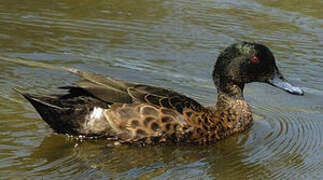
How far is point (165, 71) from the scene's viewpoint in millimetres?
8773

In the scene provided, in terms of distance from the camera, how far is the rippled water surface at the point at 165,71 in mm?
6184

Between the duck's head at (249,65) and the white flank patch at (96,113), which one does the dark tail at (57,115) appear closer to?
the white flank patch at (96,113)

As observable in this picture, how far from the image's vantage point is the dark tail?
6492mm

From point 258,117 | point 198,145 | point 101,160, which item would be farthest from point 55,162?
point 258,117

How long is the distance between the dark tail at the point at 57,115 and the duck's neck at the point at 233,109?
59.5 inches

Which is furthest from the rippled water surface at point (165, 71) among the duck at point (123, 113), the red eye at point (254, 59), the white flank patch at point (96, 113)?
the red eye at point (254, 59)

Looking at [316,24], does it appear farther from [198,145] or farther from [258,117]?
[198,145]

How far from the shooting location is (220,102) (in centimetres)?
732

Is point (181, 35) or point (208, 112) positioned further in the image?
→ point (181, 35)

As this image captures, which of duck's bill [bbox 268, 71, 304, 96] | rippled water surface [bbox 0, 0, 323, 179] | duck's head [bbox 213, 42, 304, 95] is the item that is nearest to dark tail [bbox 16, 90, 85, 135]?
rippled water surface [bbox 0, 0, 323, 179]

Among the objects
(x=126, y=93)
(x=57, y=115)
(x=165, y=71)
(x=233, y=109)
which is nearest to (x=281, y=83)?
(x=233, y=109)

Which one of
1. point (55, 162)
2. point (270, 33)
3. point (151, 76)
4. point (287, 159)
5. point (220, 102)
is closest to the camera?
Result: point (55, 162)

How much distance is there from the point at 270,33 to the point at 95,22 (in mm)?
2663

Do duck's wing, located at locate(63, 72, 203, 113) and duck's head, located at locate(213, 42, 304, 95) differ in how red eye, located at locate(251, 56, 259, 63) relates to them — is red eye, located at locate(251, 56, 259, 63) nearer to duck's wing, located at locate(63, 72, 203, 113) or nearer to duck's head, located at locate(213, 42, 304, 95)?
duck's head, located at locate(213, 42, 304, 95)
